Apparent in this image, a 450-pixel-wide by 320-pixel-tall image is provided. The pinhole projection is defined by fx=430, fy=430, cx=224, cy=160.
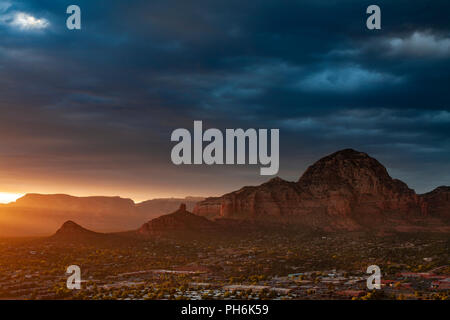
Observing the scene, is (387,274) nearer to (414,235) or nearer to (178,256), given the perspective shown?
(178,256)

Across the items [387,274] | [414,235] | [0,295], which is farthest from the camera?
[414,235]

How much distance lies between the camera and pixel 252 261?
332 feet

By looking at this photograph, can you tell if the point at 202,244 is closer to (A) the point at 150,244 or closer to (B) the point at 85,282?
(A) the point at 150,244

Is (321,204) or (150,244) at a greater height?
(321,204)

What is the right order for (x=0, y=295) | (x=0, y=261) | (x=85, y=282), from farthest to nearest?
(x=0, y=261) → (x=85, y=282) → (x=0, y=295)

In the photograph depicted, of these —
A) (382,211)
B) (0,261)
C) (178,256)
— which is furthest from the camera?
(382,211)

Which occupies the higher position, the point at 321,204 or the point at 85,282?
the point at 321,204

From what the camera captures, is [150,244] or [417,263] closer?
[417,263]

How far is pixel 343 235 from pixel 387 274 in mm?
80970

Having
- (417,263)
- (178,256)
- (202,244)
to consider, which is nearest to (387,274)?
(417,263)

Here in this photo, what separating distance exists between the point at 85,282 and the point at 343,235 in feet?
365

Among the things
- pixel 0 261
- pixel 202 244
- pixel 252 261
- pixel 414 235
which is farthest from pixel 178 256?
pixel 414 235

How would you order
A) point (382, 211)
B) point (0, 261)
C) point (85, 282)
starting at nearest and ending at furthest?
point (85, 282) < point (0, 261) < point (382, 211)

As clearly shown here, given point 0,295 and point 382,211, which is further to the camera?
point 382,211
